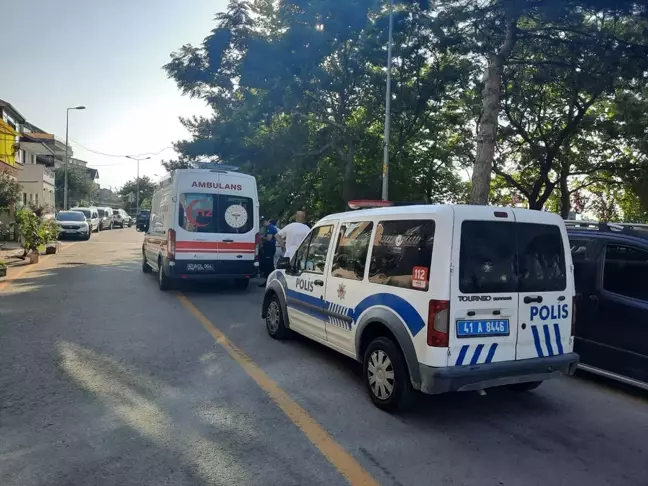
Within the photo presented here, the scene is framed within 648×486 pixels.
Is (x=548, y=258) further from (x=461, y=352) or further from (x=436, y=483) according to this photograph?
(x=436, y=483)

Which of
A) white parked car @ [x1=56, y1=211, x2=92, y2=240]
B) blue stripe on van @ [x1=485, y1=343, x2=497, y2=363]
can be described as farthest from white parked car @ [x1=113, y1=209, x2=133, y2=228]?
blue stripe on van @ [x1=485, y1=343, x2=497, y2=363]

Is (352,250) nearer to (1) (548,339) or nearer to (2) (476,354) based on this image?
(2) (476,354)

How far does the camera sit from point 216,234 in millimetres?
11078

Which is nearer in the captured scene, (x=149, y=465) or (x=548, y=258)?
(x=149, y=465)

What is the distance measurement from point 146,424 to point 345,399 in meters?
1.78

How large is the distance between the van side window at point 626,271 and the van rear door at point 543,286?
1.13 m

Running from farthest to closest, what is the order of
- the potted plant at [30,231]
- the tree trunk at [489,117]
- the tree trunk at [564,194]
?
the tree trunk at [564,194], the potted plant at [30,231], the tree trunk at [489,117]

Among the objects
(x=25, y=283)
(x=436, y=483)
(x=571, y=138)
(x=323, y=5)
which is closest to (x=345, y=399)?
(x=436, y=483)

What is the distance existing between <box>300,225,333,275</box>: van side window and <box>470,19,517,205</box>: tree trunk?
709 centimetres

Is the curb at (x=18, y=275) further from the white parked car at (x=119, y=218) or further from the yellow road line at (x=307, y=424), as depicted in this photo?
the white parked car at (x=119, y=218)

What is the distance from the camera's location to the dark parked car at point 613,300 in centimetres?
532

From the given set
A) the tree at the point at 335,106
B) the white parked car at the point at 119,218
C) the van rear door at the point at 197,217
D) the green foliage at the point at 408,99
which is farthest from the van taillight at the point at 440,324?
the white parked car at the point at 119,218

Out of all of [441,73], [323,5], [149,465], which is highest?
[323,5]

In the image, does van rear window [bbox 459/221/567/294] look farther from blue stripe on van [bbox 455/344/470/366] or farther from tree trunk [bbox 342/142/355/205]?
tree trunk [bbox 342/142/355/205]
